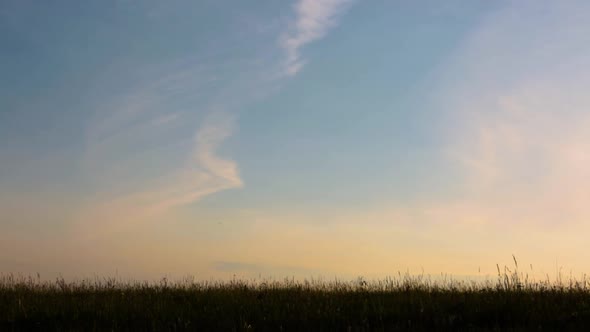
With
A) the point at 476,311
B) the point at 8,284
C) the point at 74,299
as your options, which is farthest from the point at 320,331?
the point at 8,284

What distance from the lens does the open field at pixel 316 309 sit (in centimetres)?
1134

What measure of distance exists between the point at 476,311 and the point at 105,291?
1034 centimetres

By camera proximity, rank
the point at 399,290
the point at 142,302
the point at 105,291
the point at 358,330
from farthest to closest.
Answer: the point at 105,291, the point at 399,290, the point at 142,302, the point at 358,330

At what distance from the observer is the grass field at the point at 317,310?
11.3 meters

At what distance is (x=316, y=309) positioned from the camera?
1226 cm

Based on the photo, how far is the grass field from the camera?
11320 millimetres

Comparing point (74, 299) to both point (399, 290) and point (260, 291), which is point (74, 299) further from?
point (399, 290)

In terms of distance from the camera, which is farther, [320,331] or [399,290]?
[399,290]

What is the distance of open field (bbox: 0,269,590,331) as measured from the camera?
11.3 metres

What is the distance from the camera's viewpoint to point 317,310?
12023mm

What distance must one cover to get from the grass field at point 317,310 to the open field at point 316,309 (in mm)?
20

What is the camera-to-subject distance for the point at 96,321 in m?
12.2

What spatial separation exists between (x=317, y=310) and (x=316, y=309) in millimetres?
238

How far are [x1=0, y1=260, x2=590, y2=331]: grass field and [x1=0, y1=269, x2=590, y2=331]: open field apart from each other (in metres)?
0.02
